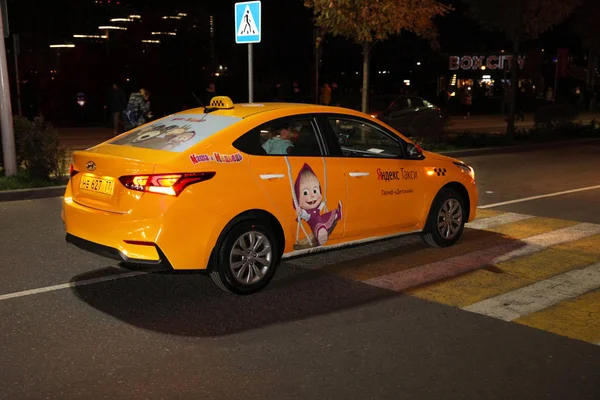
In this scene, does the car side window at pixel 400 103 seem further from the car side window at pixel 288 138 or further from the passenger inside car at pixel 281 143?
the passenger inside car at pixel 281 143

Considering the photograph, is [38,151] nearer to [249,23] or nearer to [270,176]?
[249,23]

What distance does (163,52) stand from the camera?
32.2 m

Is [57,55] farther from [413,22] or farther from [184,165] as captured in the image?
[184,165]

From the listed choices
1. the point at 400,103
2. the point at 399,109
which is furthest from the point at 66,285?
the point at 400,103

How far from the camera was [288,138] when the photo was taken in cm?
651

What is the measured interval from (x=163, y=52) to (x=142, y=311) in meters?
28.1

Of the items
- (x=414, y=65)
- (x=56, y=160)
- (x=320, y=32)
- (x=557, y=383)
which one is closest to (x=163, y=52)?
(x=320, y=32)

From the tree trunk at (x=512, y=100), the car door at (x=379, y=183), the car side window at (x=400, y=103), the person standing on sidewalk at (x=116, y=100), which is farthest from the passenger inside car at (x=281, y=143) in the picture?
the car side window at (x=400, y=103)

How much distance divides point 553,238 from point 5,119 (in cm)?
886

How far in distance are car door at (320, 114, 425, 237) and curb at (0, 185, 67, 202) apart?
5926 mm

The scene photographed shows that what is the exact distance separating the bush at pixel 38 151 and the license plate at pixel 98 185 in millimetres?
6400

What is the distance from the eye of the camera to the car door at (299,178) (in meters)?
6.07

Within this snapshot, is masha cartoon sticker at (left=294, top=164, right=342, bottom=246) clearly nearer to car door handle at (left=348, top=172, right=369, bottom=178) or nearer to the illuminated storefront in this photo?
car door handle at (left=348, top=172, right=369, bottom=178)

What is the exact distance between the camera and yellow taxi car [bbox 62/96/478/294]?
5488 mm
